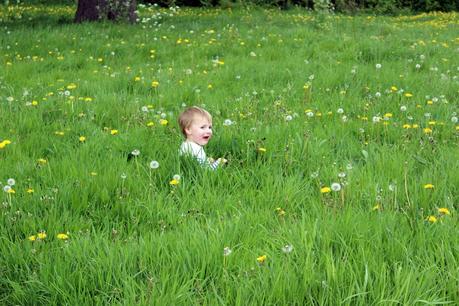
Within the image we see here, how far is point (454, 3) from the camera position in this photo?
22812 millimetres

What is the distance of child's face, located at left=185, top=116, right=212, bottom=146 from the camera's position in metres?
4.14

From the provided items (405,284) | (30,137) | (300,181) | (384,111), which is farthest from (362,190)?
(30,137)

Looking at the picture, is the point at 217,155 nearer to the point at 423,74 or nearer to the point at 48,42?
the point at 423,74

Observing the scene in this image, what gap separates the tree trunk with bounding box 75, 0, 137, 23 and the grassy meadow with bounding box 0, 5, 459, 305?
500 cm

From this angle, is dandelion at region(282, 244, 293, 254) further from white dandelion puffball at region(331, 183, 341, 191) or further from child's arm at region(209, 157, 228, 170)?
child's arm at region(209, 157, 228, 170)

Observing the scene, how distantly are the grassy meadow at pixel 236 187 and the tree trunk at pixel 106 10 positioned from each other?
16.4 ft

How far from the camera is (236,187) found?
3578 mm

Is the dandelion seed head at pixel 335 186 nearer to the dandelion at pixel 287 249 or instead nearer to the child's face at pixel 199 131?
the dandelion at pixel 287 249

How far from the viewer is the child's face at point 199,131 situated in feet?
13.6

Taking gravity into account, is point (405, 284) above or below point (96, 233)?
above

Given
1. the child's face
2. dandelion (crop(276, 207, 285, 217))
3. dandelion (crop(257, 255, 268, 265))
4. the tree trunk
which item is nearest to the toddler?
the child's face

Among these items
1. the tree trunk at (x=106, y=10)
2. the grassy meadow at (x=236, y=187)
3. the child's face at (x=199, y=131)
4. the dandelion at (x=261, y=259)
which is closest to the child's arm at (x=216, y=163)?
the grassy meadow at (x=236, y=187)

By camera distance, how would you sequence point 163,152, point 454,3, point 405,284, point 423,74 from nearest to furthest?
point 405,284
point 163,152
point 423,74
point 454,3

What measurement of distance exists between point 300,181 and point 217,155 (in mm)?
914
